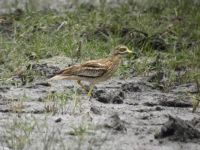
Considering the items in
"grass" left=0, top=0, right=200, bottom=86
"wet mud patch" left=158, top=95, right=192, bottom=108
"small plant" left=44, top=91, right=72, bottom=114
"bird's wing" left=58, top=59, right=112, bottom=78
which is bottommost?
"grass" left=0, top=0, right=200, bottom=86

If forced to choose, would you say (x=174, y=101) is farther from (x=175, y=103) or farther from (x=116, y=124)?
(x=116, y=124)

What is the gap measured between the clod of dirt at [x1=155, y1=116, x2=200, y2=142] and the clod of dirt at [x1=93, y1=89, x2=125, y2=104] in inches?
63.5

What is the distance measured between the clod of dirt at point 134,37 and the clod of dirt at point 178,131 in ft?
14.4

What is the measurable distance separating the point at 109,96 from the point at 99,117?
2.91ft

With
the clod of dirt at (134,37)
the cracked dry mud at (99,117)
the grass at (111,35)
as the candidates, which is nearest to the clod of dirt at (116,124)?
the cracked dry mud at (99,117)

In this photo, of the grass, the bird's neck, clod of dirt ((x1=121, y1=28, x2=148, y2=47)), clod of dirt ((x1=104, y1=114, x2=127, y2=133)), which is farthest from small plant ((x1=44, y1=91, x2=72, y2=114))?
clod of dirt ((x1=121, y1=28, x2=148, y2=47))

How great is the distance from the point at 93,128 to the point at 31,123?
0.67 meters

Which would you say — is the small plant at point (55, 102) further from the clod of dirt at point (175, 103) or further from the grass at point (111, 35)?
the grass at point (111, 35)

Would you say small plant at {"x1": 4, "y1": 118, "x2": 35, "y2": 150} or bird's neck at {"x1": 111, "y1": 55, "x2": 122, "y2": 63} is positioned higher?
small plant at {"x1": 4, "y1": 118, "x2": 35, "y2": 150}

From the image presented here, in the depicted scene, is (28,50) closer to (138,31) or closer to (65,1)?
(138,31)

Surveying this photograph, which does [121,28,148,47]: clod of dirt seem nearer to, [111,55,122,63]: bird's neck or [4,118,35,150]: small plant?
[111,55,122,63]: bird's neck

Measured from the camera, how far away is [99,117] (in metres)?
8.54

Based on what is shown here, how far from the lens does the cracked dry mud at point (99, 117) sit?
7562mm

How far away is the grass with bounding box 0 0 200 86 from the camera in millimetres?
11086
